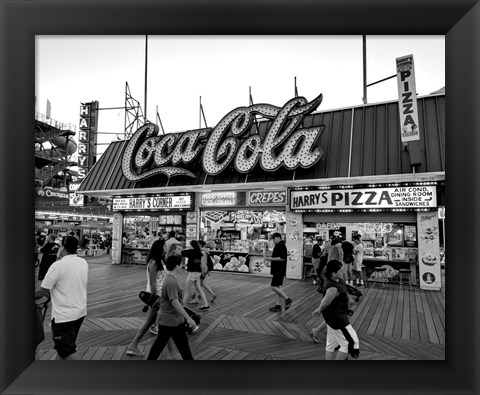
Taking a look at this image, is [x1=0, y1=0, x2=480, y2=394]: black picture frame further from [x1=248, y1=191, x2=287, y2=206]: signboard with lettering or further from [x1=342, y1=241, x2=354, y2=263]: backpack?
[x1=248, y1=191, x2=287, y2=206]: signboard with lettering

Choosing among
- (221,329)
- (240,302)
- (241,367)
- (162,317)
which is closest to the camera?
(241,367)

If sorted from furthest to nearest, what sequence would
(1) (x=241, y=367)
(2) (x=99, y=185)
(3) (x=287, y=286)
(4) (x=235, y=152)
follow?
(2) (x=99, y=185)
(4) (x=235, y=152)
(3) (x=287, y=286)
(1) (x=241, y=367)

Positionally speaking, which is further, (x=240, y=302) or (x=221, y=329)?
(x=240, y=302)

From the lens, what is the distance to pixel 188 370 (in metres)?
2.90

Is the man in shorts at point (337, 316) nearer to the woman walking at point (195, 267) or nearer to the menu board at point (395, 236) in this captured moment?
the woman walking at point (195, 267)

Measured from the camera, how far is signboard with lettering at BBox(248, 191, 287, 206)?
12844 millimetres

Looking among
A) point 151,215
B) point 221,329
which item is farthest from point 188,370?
point 151,215

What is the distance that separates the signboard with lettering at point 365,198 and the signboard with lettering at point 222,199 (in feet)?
8.46

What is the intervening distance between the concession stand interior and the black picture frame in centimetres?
794

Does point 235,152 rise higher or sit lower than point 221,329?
higher

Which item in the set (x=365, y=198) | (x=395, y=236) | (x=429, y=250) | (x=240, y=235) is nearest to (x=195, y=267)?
(x=240, y=235)
